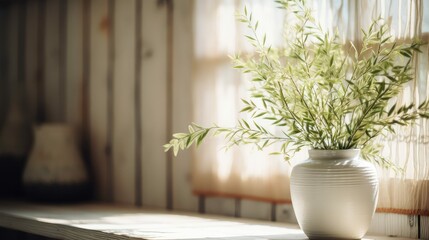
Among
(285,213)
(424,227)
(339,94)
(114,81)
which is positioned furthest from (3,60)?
(424,227)

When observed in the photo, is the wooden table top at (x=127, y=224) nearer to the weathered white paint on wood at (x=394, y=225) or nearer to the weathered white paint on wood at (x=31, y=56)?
the weathered white paint on wood at (x=394, y=225)

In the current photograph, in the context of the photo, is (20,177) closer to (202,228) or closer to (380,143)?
(202,228)

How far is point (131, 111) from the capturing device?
3.34 metres

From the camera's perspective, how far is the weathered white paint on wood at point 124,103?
3.35m

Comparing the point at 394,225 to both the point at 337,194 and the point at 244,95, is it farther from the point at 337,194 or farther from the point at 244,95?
the point at 244,95

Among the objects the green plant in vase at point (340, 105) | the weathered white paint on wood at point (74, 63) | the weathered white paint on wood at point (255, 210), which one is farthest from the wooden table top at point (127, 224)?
the weathered white paint on wood at point (74, 63)

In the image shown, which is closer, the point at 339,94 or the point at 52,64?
the point at 339,94

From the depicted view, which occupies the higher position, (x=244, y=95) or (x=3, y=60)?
(x=3, y=60)

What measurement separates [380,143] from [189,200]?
1.06 meters

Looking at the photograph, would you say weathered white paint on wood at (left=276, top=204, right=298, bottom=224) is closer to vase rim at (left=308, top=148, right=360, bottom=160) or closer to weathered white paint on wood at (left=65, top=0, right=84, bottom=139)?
vase rim at (left=308, top=148, right=360, bottom=160)

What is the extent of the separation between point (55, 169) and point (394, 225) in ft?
5.78

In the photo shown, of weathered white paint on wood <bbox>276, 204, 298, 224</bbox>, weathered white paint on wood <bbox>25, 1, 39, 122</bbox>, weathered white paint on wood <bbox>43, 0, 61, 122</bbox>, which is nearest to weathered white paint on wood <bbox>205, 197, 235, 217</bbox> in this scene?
weathered white paint on wood <bbox>276, 204, 298, 224</bbox>

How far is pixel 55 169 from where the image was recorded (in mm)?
3332

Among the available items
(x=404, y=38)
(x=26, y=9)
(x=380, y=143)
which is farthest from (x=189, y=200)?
(x=26, y=9)
